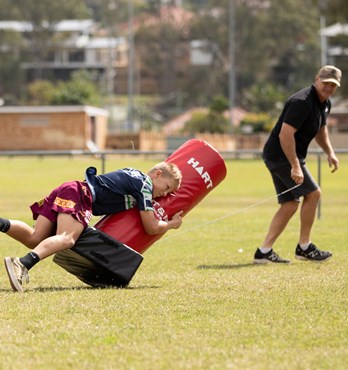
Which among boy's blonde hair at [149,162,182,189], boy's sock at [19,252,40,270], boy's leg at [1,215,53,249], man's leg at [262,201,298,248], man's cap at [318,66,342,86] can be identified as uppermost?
man's cap at [318,66,342,86]

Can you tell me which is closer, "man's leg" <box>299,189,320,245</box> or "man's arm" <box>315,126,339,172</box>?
"man's leg" <box>299,189,320,245</box>

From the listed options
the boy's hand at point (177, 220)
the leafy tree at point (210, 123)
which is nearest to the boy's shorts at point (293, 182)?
the boy's hand at point (177, 220)

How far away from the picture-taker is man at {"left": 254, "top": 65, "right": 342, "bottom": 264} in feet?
38.1

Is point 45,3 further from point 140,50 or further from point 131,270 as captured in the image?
point 131,270

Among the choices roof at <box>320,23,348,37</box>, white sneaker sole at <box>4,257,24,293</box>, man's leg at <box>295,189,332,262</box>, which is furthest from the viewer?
roof at <box>320,23,348,37</box>

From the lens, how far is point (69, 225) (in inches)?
372

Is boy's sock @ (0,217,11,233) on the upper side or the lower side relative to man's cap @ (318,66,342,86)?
lower

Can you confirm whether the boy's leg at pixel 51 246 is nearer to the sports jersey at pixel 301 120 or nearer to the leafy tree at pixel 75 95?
the sports jersey at pixel 301 120

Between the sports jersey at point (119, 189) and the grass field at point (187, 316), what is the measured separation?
719mm

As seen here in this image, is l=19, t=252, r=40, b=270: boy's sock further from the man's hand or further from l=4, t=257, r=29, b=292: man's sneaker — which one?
the man's hand

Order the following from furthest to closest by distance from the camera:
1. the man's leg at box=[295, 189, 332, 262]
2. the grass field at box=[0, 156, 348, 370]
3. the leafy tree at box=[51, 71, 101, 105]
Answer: the leafy tree at box=[51, 71, 101, 105]
the man's leg at box=[295, 189, 332, 262]
the grass field at box=[0, 156, 348, 370]

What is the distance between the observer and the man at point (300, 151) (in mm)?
11625

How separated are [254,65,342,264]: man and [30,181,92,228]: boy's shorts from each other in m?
2.76

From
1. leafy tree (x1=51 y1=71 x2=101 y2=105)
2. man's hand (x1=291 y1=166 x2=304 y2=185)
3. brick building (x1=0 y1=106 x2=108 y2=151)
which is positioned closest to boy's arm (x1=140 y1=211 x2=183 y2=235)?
man's hand (x1=291 y1=166 x2=304 y2=185)
